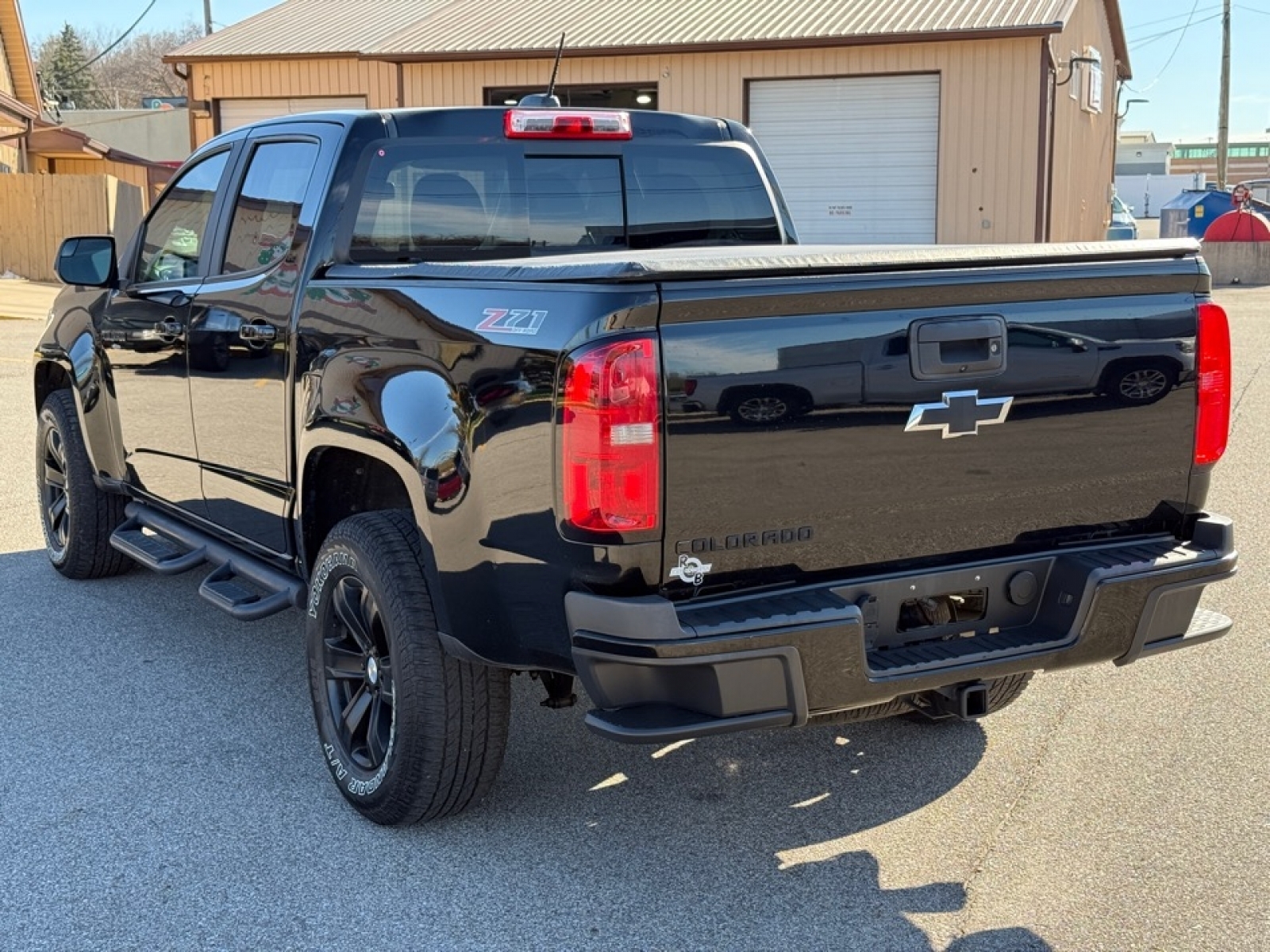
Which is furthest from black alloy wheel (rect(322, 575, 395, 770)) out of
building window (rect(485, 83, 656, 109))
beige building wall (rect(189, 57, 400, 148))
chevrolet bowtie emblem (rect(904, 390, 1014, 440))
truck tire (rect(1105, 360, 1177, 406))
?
beige building wall (rect(189, 57, 400, 148))

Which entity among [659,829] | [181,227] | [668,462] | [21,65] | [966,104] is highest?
[21,65]

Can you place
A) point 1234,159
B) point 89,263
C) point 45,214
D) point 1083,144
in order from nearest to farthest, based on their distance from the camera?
point 89,263, point 1083,144, point 45,214, point 1234,159

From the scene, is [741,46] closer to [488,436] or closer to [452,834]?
[452,834]

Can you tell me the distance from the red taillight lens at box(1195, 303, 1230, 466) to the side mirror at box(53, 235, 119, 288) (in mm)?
4186

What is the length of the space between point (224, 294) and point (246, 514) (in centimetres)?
76

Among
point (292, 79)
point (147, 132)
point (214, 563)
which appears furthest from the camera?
point (147, 132)

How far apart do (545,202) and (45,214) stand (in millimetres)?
26503

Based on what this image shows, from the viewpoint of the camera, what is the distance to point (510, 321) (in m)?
3.39

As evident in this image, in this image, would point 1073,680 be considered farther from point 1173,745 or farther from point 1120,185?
point 1120,185

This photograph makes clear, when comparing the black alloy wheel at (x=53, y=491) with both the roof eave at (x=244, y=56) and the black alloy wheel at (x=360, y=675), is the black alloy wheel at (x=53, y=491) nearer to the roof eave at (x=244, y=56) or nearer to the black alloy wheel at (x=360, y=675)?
the black alloy wheel at (x=360, y=675)

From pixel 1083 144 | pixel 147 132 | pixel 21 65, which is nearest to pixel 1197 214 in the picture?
pixel 1083 144

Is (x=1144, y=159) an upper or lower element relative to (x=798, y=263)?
upper

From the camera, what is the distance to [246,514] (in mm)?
4996

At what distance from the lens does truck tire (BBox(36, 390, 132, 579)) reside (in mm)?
6457
